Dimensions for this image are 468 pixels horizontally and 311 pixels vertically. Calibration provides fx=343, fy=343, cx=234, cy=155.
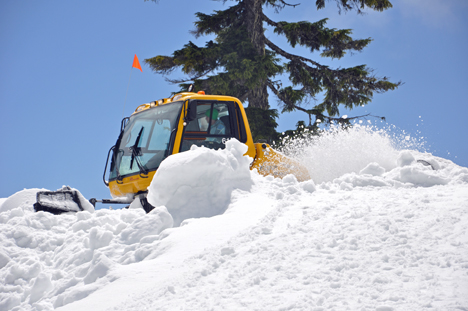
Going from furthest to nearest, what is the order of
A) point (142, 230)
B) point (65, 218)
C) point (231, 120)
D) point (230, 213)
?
point (231, 120), point (65, 218), point (230, 213), point (142, 230)

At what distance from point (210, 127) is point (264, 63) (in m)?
8.74

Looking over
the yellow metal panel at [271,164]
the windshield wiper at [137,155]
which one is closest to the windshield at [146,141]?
the windshield wiper at [137,155]

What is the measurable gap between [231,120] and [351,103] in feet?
39.7

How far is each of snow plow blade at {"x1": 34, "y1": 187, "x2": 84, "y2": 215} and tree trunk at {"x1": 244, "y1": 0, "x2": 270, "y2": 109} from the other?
11.1 metres

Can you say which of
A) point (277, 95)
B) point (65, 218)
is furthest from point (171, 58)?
point (65, 218)

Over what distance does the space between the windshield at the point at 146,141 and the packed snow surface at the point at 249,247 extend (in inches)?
81.9

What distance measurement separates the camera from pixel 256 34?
53.3 feet

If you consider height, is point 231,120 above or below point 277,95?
below

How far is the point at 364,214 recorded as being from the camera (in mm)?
3098

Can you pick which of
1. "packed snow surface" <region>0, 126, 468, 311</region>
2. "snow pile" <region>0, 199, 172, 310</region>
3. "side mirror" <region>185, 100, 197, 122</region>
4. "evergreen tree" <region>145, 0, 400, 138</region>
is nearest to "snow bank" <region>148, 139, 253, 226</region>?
"packed snow surface" <region>0, 126, 468, 311</region>

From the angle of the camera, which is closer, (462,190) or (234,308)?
(234,308)

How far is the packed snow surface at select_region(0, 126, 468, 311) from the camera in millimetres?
2184

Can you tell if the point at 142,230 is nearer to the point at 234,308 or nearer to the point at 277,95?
the point at 234,308

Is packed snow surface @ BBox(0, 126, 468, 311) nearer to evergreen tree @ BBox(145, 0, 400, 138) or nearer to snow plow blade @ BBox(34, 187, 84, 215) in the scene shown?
snow plow blade @ BBox(34, 187, 84, 215)
